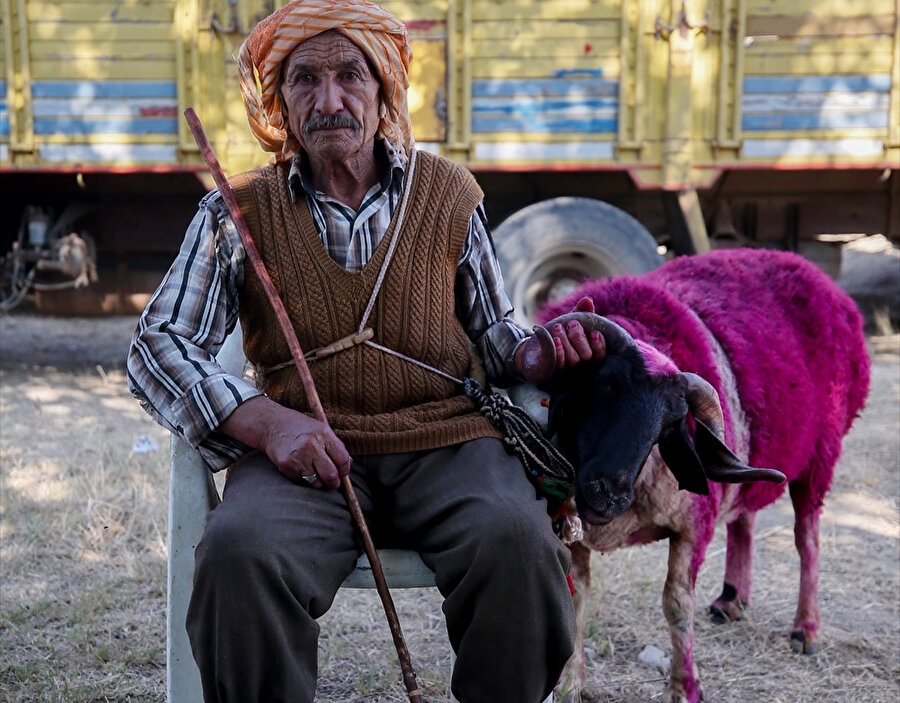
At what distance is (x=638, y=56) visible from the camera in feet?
19.5

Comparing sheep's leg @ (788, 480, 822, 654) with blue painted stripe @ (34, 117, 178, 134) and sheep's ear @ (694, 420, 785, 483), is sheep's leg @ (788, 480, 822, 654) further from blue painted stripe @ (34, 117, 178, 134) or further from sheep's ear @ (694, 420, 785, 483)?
blue painted stripe @ (34, 117, 178, 134)

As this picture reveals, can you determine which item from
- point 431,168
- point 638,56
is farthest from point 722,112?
point 431,168

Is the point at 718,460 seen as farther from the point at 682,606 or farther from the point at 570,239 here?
the point at 570,239

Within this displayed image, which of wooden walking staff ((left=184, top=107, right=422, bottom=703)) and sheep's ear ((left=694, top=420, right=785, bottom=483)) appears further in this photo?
sheep's ear ((left=694, top=420, right=785, bottom=483))

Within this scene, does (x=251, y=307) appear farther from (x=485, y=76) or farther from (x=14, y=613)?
(x=485, y=76)

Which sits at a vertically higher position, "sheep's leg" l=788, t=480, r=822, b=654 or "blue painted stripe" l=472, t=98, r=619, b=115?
"blue painted stripe" l=472, t=98, r=619, b=115

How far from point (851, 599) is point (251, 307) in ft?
8.18

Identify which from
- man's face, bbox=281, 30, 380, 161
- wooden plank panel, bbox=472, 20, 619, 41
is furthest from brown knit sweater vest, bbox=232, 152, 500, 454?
wooden plank panel, bbox=472, 20, 619, 41

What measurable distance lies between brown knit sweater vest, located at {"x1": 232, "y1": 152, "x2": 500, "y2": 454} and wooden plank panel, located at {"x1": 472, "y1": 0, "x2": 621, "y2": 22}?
4027 millimetres

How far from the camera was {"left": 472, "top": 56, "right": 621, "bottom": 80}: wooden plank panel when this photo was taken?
234 inches

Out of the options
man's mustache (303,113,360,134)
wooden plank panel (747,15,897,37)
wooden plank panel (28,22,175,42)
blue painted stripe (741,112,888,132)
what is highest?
wooden plank panel (747,15,897,37)

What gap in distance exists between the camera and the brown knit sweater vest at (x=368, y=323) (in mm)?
2170

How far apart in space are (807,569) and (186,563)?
207 cm

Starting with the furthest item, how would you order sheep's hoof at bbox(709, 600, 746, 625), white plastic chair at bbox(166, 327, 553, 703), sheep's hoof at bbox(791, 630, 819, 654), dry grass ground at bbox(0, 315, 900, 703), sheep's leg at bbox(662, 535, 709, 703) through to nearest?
sheep's hoof at bbox(709, 600, 746, 625)
sheep's hoof at bbox(791, 630, 819, 654)
dry grass ground at bbox(0, 315, 900, 703)
sheep's leg at bbox(662, 535, 709, 703)
white plastic chair at bbox(166, 327, 553, 703)
